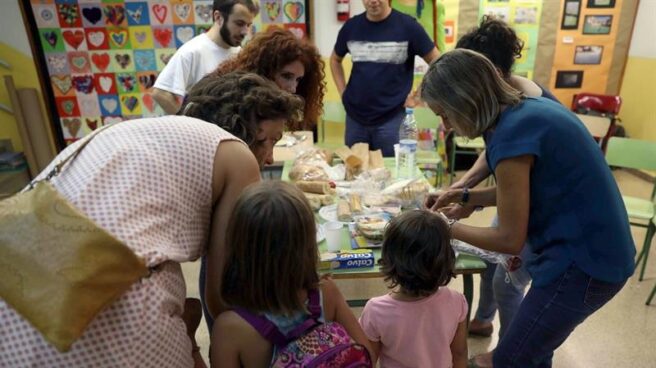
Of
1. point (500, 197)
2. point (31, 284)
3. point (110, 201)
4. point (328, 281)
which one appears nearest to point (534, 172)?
point (500, 197)

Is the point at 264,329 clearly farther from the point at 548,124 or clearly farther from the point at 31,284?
the point at 548,124

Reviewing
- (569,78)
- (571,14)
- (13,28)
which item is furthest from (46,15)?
(569,78)

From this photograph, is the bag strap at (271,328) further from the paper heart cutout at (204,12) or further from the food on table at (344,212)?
the paper heart cutout at (204,12)

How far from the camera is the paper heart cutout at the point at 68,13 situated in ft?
11.8

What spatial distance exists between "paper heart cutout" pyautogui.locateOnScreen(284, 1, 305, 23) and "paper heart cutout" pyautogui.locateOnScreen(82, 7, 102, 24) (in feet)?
5.36

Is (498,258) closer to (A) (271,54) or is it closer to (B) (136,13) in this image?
(A) (271,54)

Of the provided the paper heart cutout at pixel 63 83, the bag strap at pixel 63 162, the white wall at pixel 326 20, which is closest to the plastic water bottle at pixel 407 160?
the bag strap at pixel 63 162

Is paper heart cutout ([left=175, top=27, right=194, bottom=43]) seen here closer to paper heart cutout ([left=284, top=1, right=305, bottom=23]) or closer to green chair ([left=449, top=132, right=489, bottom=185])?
paper heart cutout ([left=284, top=1, right=305, bottom=23])

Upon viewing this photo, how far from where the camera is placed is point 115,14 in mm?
3668

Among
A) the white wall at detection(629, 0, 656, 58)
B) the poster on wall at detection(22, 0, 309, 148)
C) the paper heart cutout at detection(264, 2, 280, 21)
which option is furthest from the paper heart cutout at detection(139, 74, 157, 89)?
the white wall at detection(629, 0, 656, 58)

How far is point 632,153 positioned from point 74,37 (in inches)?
178

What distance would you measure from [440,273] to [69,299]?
868mm

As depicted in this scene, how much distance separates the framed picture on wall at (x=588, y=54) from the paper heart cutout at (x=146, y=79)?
13.6ft

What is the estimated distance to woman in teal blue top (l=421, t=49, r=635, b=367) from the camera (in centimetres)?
111
